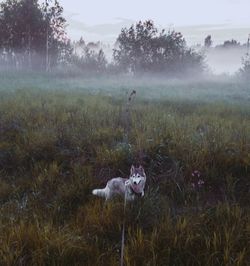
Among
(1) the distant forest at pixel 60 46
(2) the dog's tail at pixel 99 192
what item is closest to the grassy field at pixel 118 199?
(2) the dog's tail at pixel 99 192

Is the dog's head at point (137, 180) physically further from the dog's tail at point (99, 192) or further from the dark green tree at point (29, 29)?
the dark green tree at point (29, 29)

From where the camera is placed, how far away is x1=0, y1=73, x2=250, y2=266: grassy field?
357 cm

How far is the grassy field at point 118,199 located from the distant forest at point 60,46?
1579 inches

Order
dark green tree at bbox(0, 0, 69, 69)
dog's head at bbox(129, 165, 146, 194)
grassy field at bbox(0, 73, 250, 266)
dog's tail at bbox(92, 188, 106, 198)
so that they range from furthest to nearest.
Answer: dark green tree at bbox(0, 0, 69, 69) → dog's tail at bbox(92, 188, 106, 198) → dog's head at bbox(129, 165, 146, 194) → grassy field at bbox(0, 73, 250, 266)

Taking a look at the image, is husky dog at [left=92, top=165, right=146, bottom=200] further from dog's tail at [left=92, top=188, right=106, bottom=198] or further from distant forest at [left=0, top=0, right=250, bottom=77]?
distant forest at [left=0, top=0, right=250, bottom=77]

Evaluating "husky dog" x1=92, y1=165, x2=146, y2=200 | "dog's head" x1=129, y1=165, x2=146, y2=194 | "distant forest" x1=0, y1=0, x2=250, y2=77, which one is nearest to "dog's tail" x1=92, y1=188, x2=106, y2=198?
"husky dog" x1=92, y1=165, x2=146, y2=200

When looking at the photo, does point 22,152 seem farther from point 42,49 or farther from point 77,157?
point 42,49

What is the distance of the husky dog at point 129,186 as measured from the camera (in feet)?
14.9

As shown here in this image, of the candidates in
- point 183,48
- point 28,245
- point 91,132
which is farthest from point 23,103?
point 183,48

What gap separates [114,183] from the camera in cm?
480

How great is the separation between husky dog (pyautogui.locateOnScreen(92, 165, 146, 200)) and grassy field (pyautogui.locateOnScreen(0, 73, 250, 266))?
0.13 m

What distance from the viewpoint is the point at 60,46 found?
186ft

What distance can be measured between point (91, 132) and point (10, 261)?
4.25 meters

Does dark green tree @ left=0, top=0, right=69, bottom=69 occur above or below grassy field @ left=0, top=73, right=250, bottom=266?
above
